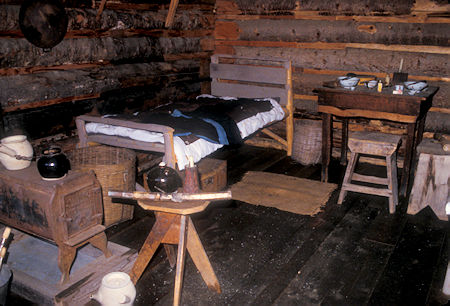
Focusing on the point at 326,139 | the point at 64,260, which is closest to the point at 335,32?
the point at 326,139

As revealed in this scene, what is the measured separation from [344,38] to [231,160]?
2.35 metres

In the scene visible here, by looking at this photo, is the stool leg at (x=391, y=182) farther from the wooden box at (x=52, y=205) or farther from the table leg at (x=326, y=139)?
the wooden box at (x=52, y=205)

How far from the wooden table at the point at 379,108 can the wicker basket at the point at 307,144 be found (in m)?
0.72

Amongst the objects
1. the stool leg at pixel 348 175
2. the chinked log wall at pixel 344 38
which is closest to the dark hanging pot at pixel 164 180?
the stool leg at pixel 348 175

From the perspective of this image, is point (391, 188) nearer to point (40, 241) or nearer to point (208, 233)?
point (208, 233)

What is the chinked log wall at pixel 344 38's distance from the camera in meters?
5.32

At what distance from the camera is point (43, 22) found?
13.6 ft

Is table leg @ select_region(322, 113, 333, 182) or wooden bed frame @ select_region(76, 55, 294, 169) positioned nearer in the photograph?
table leg @ select_region(322, 113, 333, 182)

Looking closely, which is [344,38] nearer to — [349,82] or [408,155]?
[349,82]

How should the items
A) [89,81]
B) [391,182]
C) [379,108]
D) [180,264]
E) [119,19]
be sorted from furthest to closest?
[119,19] < [89,81] < [379,108] < [391,182] < [180,264]

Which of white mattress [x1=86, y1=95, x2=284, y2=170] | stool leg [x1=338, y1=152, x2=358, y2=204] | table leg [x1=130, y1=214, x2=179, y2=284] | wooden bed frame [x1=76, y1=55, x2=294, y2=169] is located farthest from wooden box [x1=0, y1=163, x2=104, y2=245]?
wooden bed frame [x1=76, y1=55, x2=294, y2=169]

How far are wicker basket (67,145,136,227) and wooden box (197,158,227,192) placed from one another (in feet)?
2.45

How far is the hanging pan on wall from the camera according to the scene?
404cm

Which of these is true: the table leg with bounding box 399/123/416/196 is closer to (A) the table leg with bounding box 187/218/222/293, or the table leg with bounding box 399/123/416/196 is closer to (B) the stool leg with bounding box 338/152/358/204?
(B) the stool leg with bounding box 338/152/358/204
